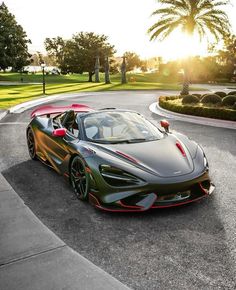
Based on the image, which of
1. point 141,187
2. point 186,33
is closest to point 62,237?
point 141,187

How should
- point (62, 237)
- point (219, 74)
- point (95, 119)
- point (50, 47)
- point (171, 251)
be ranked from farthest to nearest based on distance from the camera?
point (50, 47) → point (219, 74) → point (95, 119) → point (62, 237) → point (171, 251)

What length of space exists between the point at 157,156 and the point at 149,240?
4.81ft

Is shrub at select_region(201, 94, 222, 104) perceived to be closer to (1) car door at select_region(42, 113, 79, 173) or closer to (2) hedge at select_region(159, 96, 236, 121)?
(2) hedge at select_region(159, 96, 236, 121)

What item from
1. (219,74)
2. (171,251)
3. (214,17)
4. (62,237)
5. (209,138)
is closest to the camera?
(171,251)

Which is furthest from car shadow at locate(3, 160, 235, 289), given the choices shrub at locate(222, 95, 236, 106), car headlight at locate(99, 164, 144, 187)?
shrub at locate(222, 95, 236, 106)

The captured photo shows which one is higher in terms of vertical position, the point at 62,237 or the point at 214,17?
the point at 214,17

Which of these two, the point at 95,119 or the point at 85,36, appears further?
the point at 85,36

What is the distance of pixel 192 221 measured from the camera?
4.93m

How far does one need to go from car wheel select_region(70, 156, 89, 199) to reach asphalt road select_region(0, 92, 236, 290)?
0.17 metres

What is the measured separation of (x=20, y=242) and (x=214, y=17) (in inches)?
1025

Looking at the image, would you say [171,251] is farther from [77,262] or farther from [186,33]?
[186,33]

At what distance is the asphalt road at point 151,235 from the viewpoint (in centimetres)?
370

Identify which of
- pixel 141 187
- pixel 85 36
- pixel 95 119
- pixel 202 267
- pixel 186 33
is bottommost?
pixel 202 267

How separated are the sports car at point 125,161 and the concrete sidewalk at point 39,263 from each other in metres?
1.05
